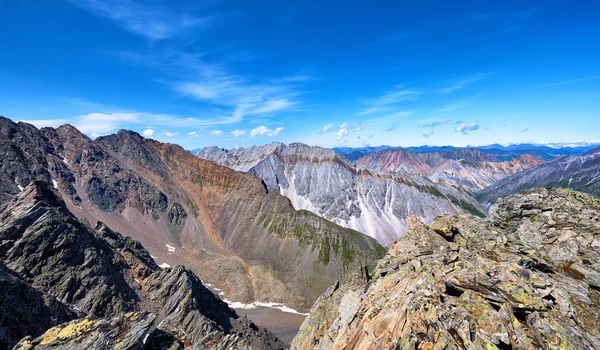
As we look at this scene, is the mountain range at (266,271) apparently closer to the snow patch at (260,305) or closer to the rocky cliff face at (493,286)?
the rocky cliff face at (493,286)

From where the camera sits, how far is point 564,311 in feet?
50.7

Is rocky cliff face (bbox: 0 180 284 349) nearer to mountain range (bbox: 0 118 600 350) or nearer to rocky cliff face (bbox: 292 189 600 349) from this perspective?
mountain range (bbox: 0 118 600 350)

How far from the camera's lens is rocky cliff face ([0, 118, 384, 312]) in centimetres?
13425

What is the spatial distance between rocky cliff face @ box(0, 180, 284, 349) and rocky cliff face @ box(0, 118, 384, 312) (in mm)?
46895

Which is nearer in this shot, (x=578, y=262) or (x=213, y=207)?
(x=578, y=262)

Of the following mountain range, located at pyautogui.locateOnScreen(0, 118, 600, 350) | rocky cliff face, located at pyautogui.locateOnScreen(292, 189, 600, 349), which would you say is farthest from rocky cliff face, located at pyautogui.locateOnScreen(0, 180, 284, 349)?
rocky cliff face, located at pyautogui.locateOnScreen(292, 189, 600, 349)

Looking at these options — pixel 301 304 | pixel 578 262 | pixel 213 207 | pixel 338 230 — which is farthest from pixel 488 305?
pixel 213 207

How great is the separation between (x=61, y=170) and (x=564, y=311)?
231 meters

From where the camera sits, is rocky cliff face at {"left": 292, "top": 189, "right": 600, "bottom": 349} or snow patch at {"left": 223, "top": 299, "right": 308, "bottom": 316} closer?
rocky cliff face at {"left": 292, "top": 189, "right": 600, "bottom": 349}

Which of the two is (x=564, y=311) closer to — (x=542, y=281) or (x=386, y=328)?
(x=542, y=281)

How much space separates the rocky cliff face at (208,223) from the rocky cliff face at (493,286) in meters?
102

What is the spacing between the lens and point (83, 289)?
64.1 m

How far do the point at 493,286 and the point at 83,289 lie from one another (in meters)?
82.2

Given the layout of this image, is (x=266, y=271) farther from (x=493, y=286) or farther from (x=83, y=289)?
(x=493, y=286)
